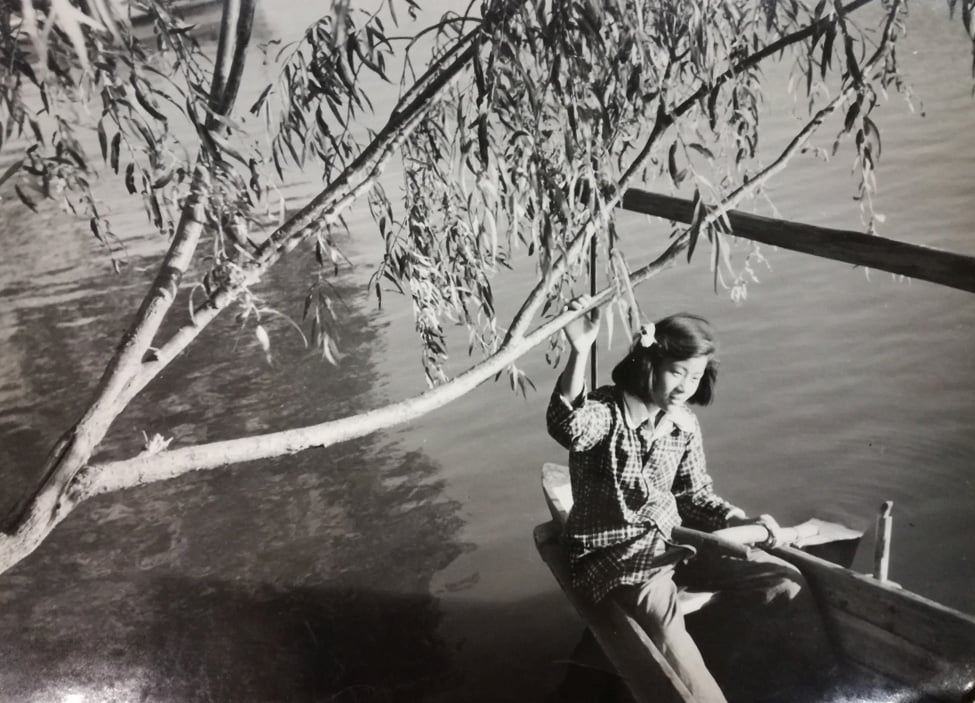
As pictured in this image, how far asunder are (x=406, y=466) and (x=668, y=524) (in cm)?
198

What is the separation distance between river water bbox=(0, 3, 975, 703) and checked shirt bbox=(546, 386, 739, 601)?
812 millimetres

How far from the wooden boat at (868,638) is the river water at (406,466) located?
0.78 metres

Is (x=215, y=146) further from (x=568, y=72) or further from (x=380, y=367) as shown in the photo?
(x=380, y=367)

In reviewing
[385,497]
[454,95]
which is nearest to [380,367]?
[385,497]

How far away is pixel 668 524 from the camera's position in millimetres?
1484

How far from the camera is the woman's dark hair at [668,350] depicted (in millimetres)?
1229

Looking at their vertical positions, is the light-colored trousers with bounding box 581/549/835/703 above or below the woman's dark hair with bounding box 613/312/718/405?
below

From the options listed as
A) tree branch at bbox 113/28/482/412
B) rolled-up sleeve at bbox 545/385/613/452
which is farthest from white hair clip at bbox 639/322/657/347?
tree branch at bbox 113/28/482/412

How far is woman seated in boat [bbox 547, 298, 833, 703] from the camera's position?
49.6 inches

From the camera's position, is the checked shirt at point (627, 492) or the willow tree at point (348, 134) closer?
the willow tree at point (348, 134)

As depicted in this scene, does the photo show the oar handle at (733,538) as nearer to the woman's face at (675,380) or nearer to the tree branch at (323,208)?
the woman's face at (675,380)

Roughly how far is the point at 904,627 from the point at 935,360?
1870 mm

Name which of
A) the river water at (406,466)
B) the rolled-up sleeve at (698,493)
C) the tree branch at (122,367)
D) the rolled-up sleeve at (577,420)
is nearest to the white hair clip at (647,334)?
the rolled-up sleeve at (577,420)

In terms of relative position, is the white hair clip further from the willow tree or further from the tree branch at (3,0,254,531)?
the tree branch at (3,0,254,531)
